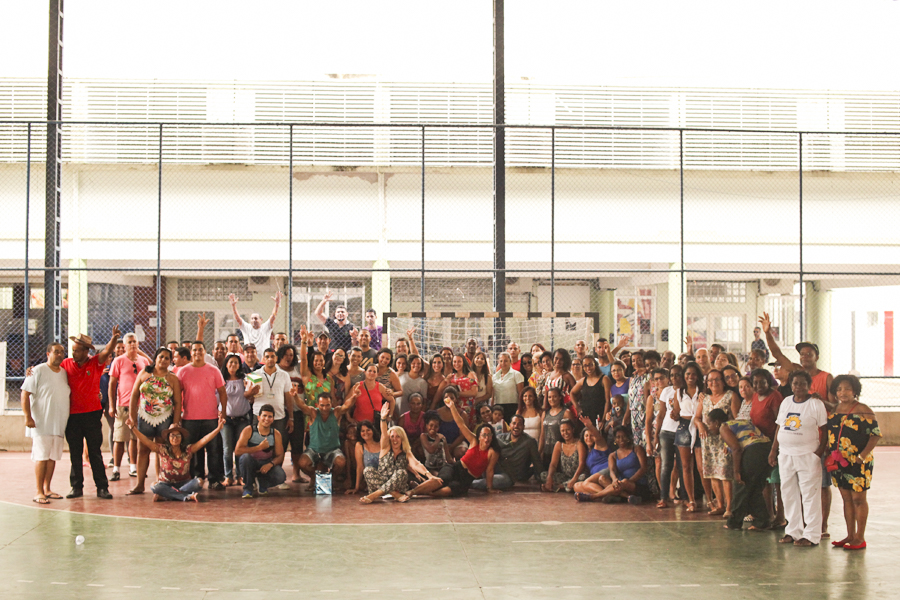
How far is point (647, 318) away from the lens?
25250mm

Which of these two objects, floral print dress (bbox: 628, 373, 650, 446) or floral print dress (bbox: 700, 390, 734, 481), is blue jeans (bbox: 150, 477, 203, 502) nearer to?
floral print dress (bbox: 628, 373, 650, 446)

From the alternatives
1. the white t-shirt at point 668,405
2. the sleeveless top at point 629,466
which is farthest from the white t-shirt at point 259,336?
the white t-shirt at point 668,405

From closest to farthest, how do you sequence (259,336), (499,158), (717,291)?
(259,336) < (499,158) < (717,291)

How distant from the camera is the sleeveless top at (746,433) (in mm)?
8383

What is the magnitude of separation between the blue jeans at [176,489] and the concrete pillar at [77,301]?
12475 mm

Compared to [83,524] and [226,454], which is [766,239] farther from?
[83,524]

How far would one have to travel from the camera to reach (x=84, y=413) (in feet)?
32.9

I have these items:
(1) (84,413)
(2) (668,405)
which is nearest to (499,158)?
(2) (668,405)

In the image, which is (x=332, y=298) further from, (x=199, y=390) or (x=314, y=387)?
(x=199, y=390)

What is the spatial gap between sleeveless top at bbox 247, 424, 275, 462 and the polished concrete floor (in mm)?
494

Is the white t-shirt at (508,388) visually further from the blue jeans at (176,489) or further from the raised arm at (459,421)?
the blue jeans at (176,489)

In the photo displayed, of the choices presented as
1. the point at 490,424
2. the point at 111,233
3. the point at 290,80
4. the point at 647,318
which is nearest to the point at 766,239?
the point at 647,318

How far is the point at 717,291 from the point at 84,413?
20.8 metres

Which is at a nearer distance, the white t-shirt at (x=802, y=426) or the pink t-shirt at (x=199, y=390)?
the white t-shirt at (x=802, y=426)
